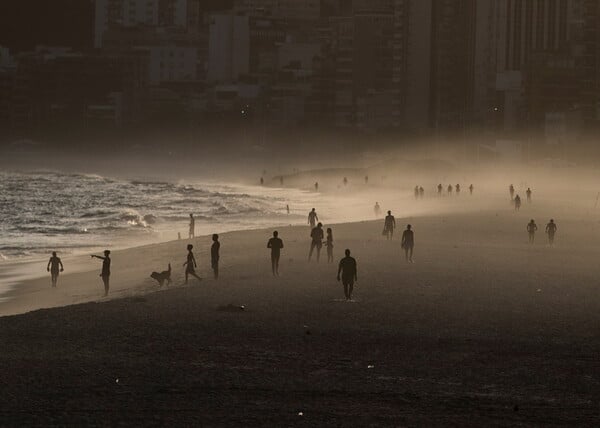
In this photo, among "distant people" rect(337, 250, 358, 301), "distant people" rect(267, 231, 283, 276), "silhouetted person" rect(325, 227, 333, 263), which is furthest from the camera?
"silhouetted person" rect(325, 227, 333, 263)

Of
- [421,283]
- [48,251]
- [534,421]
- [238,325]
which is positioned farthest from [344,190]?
[534,421]

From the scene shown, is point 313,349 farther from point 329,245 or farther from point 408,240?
point 408,240

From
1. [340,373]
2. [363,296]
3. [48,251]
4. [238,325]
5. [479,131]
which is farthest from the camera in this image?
[479,131]

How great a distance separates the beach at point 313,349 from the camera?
16.8 metres

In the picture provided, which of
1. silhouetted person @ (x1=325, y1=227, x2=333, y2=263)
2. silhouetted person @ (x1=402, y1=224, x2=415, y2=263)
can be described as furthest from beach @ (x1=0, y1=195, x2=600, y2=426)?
silhouetted person @ (x1=325, y1=227, x2=333, y2=263)

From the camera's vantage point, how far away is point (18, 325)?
22.7 m

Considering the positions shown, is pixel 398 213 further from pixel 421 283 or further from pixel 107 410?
pixel 107 410

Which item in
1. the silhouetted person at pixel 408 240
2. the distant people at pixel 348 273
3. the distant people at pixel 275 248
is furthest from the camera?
the silhouetted person at pixel 408 240

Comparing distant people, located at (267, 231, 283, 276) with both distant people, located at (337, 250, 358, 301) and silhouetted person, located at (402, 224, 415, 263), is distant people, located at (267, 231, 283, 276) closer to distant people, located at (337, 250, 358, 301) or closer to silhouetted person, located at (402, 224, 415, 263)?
distant people, located at (337, 250, 358, 301)

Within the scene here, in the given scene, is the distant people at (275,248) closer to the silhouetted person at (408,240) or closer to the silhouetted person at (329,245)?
the silhouetted person at (329,245)

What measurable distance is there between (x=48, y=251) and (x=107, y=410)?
3142cm

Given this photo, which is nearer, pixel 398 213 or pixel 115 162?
pixel 398 213

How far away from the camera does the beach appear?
16812 millimetres

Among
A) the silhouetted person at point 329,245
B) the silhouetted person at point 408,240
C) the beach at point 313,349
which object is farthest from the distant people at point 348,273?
the silhouetted person at point 408,240
